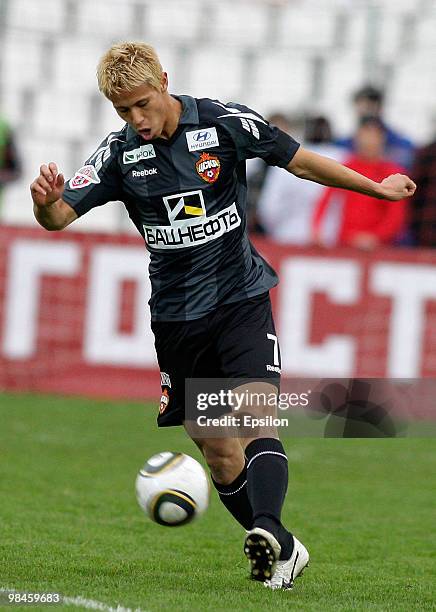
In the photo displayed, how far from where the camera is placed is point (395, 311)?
41.6 ft

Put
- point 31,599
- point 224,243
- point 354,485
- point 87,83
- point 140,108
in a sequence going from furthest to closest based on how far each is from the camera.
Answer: point 87,83 → point 354,485 → point 224,243 → point 140,108 → point 31,599

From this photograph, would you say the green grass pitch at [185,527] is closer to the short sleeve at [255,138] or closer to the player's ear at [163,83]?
the short sleeve at [255,138]

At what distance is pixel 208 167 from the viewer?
556 cm

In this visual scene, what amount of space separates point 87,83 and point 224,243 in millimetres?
13284

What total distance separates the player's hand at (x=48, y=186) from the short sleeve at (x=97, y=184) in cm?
21

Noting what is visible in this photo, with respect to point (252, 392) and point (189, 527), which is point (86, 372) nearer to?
point (189, 527)

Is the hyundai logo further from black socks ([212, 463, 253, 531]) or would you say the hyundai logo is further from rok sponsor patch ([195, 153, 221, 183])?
black socks ([212, 463, 253, 531])

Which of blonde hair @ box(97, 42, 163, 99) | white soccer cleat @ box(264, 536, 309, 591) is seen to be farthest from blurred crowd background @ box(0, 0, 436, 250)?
white soccer cleat @ box(264, 536, 309, 591)

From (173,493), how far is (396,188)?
5.38 ft

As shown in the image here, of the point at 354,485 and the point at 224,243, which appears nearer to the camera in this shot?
the point at 224,243

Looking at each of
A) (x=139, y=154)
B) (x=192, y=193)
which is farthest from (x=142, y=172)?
(x=192, y=193)

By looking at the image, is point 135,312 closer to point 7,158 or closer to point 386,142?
point 7,158

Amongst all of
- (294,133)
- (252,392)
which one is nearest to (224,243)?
(252,392)

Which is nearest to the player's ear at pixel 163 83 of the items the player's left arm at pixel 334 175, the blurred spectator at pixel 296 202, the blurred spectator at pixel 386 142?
the player's left arm at pixel 334 175
